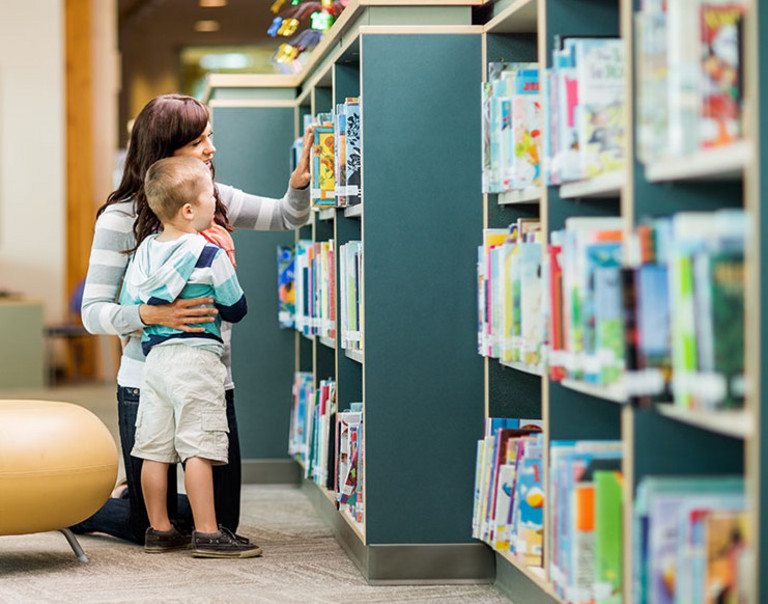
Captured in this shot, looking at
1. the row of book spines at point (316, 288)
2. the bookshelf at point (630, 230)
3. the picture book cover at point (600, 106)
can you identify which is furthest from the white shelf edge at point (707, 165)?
the row of book spines at point (316, 288)

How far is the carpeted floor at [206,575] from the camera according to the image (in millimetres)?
2922

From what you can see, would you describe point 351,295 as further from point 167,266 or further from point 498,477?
point 498,477

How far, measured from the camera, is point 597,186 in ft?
7.11

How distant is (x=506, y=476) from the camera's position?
2.76 m

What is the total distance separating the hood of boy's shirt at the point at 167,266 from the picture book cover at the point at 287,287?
50.6 inches

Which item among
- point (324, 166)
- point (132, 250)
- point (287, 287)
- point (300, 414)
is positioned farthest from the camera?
point (287, 287)

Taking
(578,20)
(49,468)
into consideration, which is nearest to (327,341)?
(49,468)

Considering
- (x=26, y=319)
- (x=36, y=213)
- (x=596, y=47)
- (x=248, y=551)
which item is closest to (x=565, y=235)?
(x=596, y=47)

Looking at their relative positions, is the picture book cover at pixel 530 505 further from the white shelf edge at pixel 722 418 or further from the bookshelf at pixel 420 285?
the white shelf edge at pixel 722 418

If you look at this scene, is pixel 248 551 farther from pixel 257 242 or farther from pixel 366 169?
pixel 257 242

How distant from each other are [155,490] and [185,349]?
0.41 meters

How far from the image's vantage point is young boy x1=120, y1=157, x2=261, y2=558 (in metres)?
3.26

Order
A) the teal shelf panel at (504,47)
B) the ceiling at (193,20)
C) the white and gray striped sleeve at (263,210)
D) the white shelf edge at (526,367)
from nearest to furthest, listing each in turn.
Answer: the white shelf edge at (526,367) < the teal shelf panel at (504,47) < the white and gray striped sleeve at (263,210) < the ceiling at (193,20)

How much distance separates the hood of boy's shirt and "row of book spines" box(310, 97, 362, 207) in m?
0.40
